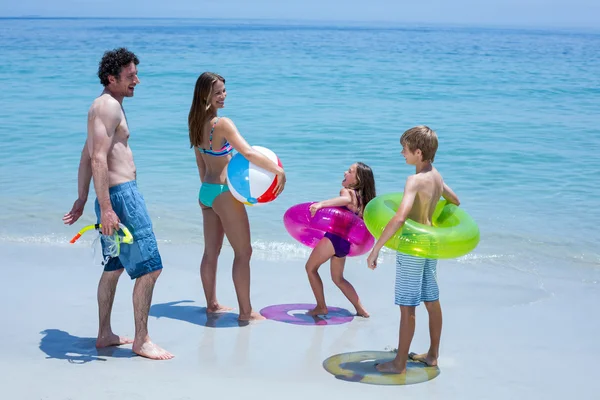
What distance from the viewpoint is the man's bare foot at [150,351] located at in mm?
4770

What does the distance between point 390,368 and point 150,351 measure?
1423mm

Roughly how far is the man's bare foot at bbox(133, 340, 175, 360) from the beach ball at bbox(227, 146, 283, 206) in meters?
1.10

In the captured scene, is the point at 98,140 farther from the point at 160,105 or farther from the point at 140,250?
the point at 160,105

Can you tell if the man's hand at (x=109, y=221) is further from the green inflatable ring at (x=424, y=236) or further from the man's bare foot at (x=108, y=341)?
the green inflatable ring at (x=424, y=236)

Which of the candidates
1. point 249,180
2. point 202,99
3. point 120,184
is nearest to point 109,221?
point 120,184

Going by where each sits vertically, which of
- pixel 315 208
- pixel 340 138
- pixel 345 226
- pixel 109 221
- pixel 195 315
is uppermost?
pixel 109 221

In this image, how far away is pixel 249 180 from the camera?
517 centimetres

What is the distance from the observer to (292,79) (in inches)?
956

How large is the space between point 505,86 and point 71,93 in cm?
1218

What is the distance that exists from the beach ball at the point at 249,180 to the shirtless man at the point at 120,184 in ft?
2.25

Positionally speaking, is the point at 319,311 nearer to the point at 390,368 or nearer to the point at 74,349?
the point at 390,368

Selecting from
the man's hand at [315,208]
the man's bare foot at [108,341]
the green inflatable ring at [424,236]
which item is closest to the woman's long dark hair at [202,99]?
the man's hand at [315,208]

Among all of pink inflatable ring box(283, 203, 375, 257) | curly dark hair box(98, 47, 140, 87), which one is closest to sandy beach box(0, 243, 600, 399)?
pink inflatable ring box(283, 203, 375, 257)

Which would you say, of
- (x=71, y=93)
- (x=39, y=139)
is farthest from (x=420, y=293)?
(x=71, y=93)
